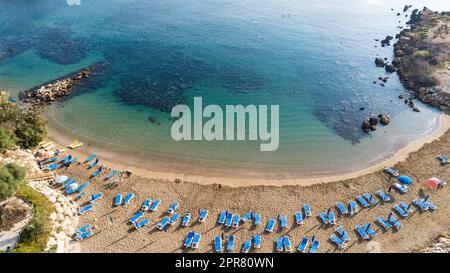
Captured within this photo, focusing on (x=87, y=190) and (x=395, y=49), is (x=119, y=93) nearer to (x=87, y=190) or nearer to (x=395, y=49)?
(x=87, y=190)

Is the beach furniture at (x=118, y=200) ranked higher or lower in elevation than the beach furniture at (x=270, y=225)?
higher

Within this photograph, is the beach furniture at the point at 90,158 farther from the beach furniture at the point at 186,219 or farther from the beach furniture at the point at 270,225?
the beach furniture at the point at 270,225

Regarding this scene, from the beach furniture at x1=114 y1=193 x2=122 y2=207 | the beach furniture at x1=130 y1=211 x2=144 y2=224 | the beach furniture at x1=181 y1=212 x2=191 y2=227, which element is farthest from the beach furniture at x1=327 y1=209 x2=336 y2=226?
the beach furniture at x1=114 y1=193 x2=122 y2=207

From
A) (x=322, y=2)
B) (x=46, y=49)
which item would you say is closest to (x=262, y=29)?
(x=322, y=2)

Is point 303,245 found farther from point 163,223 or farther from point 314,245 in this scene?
point 163,223

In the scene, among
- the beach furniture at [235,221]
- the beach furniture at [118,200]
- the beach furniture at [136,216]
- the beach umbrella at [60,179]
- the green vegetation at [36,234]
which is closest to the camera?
the green vegetation at [36,234]

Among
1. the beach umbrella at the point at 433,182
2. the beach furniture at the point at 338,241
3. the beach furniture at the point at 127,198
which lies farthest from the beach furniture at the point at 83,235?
the beach umbrella at the point at 433,182
